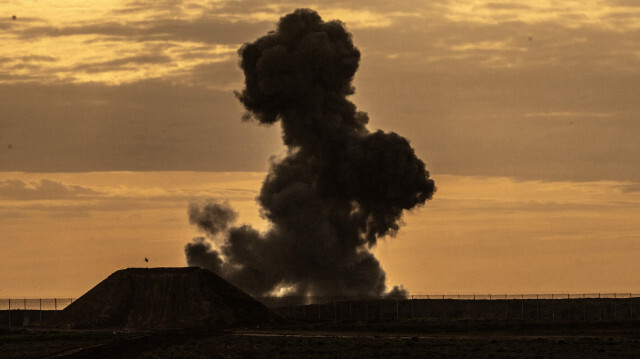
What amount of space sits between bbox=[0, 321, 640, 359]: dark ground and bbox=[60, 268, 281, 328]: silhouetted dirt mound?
36.4 ft

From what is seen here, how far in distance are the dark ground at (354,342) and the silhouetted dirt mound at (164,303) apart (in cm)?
1109

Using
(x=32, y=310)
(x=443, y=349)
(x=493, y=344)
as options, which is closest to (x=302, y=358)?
(x=443, y=349)

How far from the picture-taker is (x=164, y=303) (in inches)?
6112

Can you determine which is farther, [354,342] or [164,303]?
[164,303]

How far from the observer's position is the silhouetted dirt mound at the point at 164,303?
15012cm

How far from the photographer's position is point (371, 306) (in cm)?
18375

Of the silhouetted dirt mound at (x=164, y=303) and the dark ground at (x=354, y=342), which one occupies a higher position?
the silhouetted dirt mound at (x=164, y=303)

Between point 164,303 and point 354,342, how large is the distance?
51.0 meters

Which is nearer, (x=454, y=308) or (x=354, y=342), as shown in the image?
(x=354, y=342)

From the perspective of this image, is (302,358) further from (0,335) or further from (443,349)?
(0,335)

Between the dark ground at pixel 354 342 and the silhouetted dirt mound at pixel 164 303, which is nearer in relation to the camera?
the dark ground at pixel 354 342

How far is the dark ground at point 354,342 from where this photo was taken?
98000mm

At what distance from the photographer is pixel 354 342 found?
10988cm

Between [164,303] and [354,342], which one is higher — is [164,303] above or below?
above
